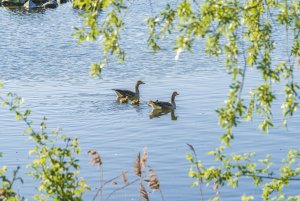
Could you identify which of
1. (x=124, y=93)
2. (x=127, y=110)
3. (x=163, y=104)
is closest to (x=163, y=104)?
(x=163, y=104)

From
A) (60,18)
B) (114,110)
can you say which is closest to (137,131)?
(114,110)

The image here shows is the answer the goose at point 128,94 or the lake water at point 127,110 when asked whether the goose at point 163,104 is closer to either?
the lake water at point 127,110

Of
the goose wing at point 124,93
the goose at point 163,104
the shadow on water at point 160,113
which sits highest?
the goose wing at point 124,93

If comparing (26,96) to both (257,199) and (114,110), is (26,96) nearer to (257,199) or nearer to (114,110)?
(114,110)

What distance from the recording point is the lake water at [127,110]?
1981 centimetres

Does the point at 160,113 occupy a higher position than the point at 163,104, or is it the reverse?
the point at 163,104

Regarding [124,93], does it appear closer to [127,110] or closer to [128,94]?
[128,94]

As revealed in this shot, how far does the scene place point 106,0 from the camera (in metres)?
7.92

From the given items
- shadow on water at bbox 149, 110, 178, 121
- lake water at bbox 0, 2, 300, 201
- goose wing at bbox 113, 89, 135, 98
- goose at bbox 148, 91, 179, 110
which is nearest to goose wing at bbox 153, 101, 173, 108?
goose at bbox 148, 91, 179, 110

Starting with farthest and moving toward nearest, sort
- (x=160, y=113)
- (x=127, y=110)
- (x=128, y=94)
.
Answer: (x=128, y=94)
(x=127, y=110)
(x=160, y=113)

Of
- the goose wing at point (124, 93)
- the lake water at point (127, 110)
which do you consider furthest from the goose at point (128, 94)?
the lake water at point (127, 110)

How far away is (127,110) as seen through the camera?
1083 inches

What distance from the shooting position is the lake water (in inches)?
780

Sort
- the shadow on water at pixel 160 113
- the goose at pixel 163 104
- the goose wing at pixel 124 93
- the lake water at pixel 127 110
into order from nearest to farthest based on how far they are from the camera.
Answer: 1. the lake water at pixel 127 110
2. the shadow on water at pixel 160 113
3. the goose at pixel 163 104
4. the goose wing at pixel 124 93
